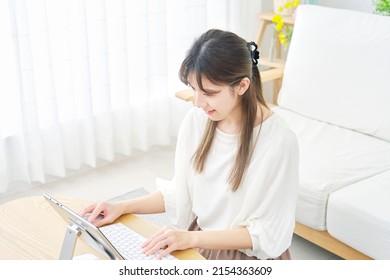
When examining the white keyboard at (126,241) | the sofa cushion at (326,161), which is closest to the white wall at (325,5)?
the sofa cushion at (326,161)

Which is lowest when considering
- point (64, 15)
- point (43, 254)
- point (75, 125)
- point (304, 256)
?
point (304, 256)

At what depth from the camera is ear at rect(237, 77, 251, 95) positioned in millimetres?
1619

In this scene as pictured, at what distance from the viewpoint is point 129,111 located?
346 cm

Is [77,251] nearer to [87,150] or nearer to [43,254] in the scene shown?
[43,254]

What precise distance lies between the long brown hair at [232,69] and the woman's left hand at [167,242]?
0.81 feet

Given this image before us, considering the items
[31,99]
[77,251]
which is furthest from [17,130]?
[77,251]

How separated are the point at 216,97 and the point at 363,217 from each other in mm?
957

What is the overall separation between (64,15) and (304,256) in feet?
5.23

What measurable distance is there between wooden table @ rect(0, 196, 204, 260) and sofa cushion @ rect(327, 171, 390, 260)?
0.98m

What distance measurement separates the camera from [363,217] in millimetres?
2287

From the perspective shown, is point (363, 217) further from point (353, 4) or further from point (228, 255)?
point (353, 4)

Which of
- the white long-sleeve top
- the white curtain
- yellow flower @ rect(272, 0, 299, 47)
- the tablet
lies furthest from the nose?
yellow flower @ rect(272, 0, 299, 47)

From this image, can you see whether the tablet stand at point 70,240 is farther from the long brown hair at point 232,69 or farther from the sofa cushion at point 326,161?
the sofa cushion at point 326,161
